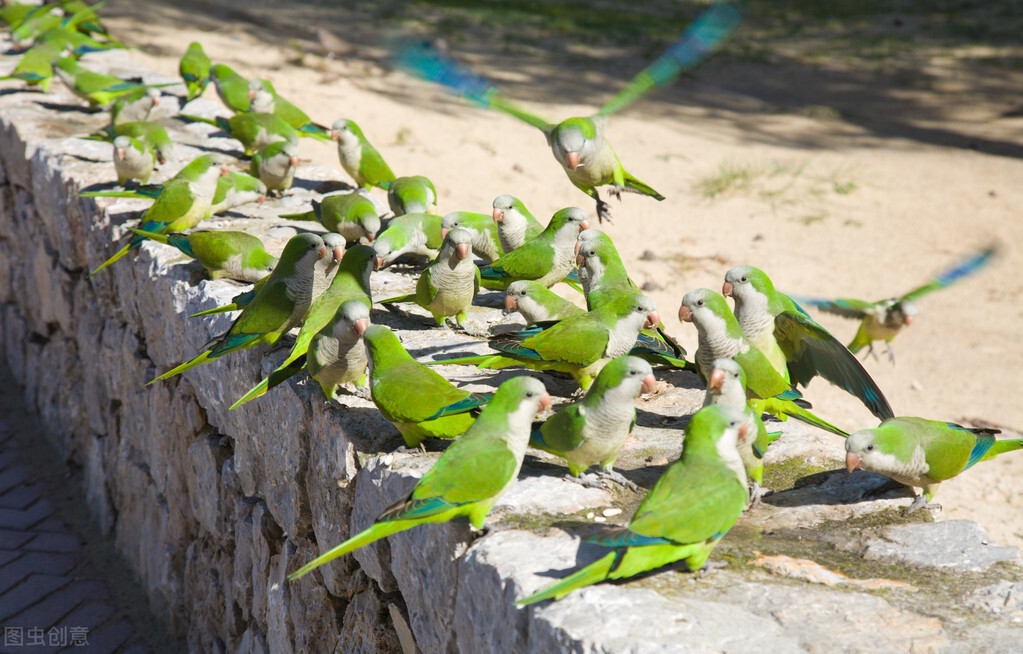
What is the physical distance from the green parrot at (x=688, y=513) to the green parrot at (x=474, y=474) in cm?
30

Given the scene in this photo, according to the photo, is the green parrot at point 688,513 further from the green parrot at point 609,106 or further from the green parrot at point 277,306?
the green parrot at point 609,106

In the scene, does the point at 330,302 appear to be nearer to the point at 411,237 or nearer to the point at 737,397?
the point at 411,237

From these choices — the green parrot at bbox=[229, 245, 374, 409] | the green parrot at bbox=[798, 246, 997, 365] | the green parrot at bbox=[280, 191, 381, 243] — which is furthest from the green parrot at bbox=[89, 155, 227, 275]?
the green parrot at bbox=[798, 246, 997, 365]

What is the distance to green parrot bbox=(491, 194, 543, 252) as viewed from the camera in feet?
12.5

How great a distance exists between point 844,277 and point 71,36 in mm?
6341

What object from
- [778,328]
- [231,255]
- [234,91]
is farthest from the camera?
[234,91]

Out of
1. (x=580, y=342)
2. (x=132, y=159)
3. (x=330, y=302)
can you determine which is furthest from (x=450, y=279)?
(x=132, y=159)

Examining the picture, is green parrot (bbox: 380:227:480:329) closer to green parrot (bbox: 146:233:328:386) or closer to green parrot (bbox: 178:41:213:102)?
green parrot (bbox: 146:233:328:386)

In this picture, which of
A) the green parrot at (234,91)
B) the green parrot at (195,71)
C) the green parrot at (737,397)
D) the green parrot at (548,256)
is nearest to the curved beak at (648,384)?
the green parrot at (737,397)

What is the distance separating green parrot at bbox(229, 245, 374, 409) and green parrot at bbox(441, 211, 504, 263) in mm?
746

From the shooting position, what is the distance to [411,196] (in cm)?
429

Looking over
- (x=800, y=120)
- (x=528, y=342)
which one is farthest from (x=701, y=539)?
(x=800, y=120)

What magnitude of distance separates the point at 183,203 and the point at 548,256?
5.85ft

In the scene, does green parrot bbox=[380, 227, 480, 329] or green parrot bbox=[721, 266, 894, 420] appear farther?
green parrot bbox=[380, 227, 480, 329]
